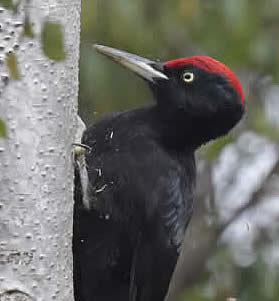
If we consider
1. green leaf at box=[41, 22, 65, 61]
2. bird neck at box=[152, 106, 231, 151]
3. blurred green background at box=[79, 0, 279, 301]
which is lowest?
blurred green background at box=[79, 0, 279, 301]

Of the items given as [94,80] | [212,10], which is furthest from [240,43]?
[94,80]

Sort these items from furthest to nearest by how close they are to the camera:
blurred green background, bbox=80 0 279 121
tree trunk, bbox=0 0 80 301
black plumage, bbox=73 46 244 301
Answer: blurred green background, bbox=80 0 279 121 < black plumage, bbox=73 46 244 301 < tree trunk, bbox=0 0 80 301

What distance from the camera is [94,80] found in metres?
5.40

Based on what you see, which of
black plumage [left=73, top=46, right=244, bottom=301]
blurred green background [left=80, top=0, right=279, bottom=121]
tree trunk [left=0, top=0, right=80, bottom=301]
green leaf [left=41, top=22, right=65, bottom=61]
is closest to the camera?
green leaf [left=41, top=22, right=65, bottom=61]

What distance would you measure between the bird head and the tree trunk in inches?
48.6

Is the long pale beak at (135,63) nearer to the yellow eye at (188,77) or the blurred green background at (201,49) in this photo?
the yellow eye at (188,77)

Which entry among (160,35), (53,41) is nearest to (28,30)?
(53,41)

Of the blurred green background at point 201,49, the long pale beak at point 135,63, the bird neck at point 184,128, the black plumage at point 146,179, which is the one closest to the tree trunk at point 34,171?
the black plumage at point 146,179

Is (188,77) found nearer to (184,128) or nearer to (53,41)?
(184,128)

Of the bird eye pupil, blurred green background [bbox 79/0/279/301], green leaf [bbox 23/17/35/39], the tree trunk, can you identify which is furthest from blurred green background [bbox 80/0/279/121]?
green leaf [bbox 23/17/35/39]

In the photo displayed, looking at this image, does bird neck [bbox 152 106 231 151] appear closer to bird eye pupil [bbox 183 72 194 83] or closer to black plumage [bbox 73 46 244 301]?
black plumage [bbox 73 46 244 301]

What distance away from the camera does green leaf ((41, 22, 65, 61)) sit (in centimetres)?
207

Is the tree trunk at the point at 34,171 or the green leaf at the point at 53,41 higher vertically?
the green leaf at the point at 53,41

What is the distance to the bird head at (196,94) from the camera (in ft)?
12.8
